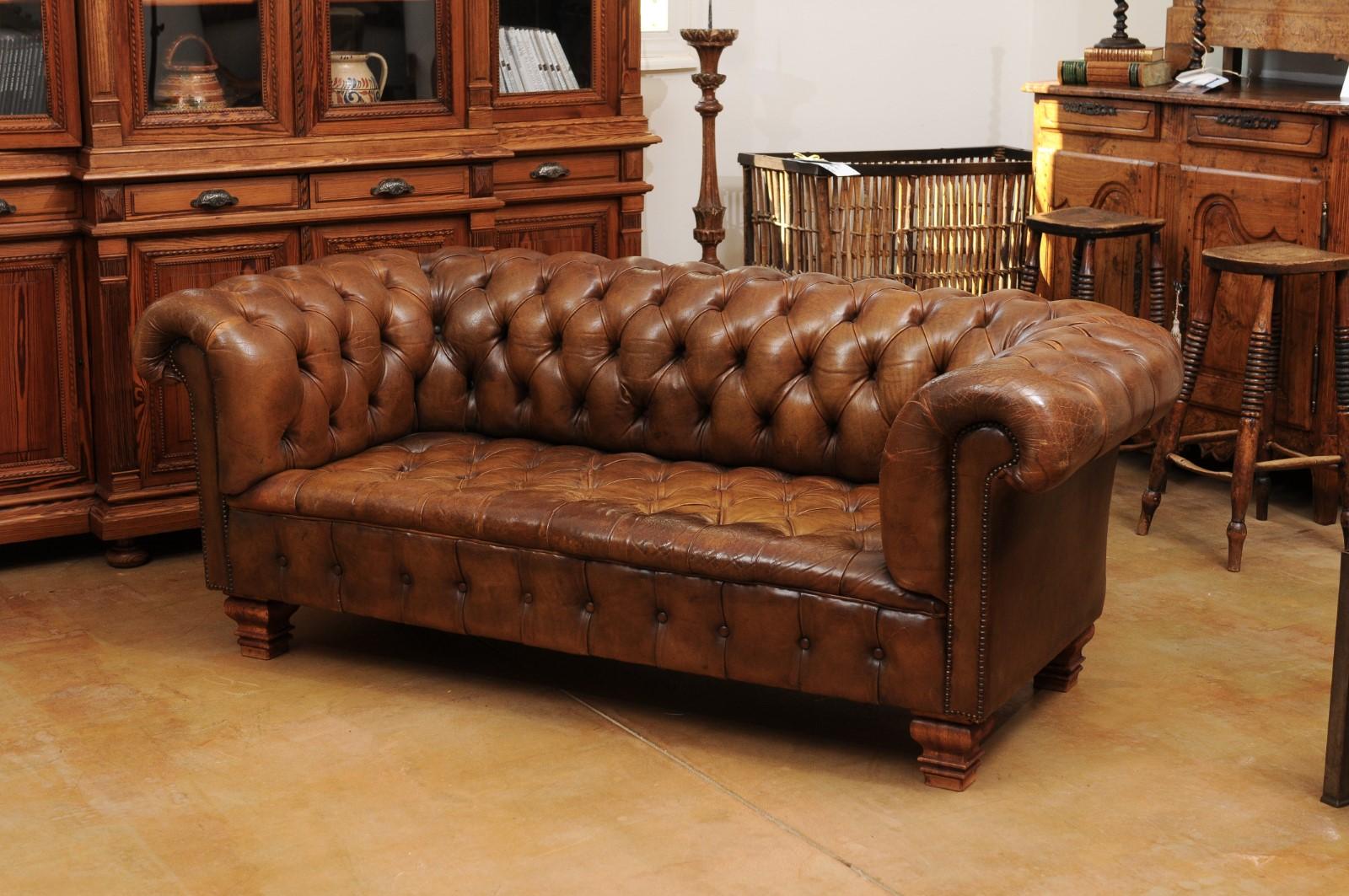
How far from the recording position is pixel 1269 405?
15.2 feet

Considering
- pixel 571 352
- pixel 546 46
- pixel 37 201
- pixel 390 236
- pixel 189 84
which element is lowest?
pixel 571 352

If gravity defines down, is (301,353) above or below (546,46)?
below

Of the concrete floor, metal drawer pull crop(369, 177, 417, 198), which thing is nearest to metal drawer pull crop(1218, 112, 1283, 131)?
the concrete floor

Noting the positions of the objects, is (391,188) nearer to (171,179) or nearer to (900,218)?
(171,179)

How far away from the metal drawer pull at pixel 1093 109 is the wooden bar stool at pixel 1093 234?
0.32 meters

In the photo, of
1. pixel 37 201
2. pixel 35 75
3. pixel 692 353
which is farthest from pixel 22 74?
pixel 692 353

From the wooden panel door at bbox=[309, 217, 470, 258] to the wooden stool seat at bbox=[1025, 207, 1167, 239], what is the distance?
168cm

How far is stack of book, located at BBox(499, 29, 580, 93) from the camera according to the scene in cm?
473

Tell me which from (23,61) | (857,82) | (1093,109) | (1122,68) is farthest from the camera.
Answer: (857,82)

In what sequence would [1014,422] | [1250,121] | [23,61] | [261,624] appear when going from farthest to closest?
[1250,121], [23,61], [261,624], [1014,422]

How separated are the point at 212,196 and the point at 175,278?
228mm

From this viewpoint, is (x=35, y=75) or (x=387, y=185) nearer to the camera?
(x=35, y=75)

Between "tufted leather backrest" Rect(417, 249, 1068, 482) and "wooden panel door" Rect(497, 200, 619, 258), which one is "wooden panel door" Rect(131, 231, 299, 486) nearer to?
"tufted leather backrest" Rect(417, 249, 1068, 482)

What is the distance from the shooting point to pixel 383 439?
12.6ft
